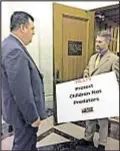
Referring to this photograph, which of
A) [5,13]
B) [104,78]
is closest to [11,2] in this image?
[5,13]

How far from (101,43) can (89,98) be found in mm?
339

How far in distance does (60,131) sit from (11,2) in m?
0.93

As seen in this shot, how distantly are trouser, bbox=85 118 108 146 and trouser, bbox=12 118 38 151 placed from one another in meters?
0.34

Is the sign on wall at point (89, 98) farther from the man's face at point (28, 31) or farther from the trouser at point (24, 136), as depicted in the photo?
the man's face at point (28, 31)

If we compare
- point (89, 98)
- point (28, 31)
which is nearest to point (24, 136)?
point (89, 98)

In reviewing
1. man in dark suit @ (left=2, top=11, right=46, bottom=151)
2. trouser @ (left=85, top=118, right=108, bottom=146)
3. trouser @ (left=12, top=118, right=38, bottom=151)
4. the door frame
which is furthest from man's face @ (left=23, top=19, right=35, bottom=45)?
trouser @ (left=85, top=118, right=108, bottom=146)

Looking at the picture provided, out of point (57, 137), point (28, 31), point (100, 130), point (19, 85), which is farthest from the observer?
point (57, 137)

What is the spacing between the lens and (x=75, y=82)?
1342mm

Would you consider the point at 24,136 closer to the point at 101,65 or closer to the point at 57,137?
the point at 57,137

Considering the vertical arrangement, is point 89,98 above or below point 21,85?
below

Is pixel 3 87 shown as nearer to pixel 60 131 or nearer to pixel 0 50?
pixel 0 50

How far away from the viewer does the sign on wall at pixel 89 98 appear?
4.09 ft

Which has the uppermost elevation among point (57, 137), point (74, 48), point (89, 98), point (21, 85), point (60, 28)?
point (60, 28)

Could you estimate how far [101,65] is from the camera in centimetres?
126
